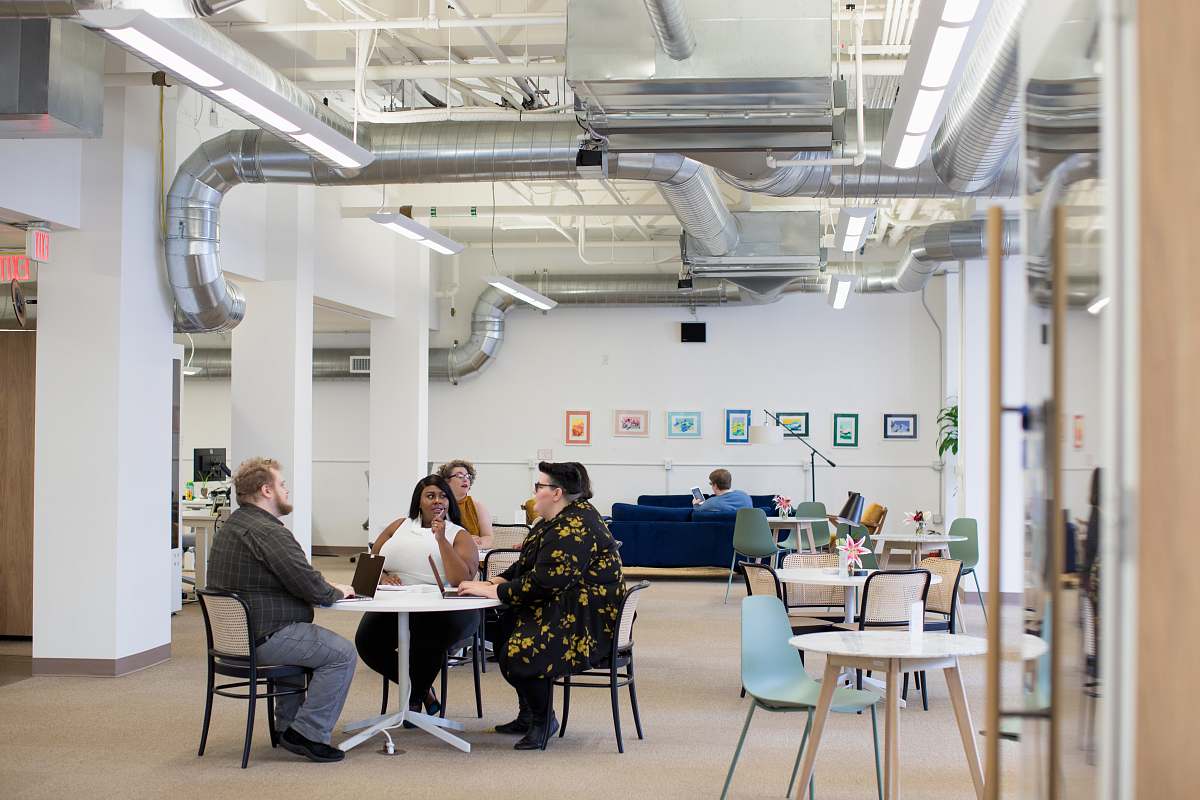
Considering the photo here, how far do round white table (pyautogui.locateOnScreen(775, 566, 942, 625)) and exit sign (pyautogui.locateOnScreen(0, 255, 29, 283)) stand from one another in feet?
16.0

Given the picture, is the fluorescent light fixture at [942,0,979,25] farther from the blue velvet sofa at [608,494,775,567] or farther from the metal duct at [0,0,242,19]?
the blue velvet sofa at [608,494,775,567]

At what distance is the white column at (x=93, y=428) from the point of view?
23.6 ft

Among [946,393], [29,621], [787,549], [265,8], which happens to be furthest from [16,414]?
[946,393]

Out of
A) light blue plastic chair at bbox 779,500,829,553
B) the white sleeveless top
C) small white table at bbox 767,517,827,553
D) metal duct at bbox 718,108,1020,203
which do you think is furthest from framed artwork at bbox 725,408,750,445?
the white sleeveless top

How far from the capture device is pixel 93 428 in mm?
7223

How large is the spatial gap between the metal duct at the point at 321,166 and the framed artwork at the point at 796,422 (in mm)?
8105

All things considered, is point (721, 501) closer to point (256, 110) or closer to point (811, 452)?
point (811, 452)

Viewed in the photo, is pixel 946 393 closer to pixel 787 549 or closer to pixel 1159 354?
pixel 787 549

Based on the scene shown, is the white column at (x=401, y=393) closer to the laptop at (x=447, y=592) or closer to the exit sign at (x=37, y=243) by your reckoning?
the exit sign at (x=37, y=243)

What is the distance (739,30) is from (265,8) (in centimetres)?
342

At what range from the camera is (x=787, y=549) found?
12.2m

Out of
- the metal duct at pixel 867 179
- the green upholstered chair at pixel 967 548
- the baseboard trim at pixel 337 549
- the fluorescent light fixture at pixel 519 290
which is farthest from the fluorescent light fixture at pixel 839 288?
the baseboard trim at pixel 337 549

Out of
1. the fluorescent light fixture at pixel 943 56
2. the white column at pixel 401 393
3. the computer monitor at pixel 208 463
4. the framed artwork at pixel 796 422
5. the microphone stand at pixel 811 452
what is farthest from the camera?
the framed artwork at pixel 796 422

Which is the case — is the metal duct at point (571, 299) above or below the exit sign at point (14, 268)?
above
